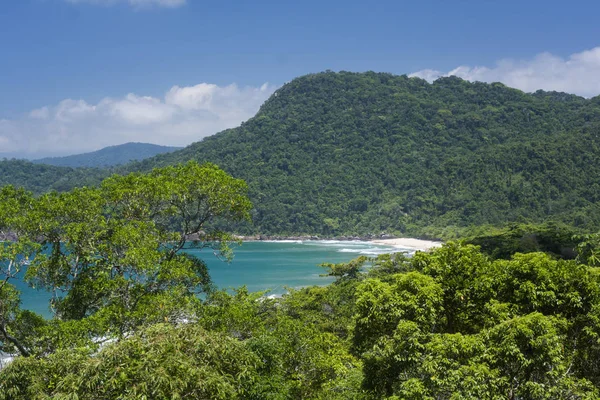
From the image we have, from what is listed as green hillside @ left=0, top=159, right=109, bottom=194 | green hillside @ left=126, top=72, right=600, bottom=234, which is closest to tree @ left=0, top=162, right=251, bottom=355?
green hillside @ left=126, top=72, right=600, bottom=234

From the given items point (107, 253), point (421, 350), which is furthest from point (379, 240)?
point (421, 350)

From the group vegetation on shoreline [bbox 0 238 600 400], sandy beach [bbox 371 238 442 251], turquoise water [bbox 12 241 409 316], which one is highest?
vegetation on shoreline [bbox 0 238 600 400]

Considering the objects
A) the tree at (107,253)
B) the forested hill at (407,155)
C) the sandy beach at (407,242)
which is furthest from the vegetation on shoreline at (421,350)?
the forested hill at (407,155)

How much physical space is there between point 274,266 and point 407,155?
64134mm

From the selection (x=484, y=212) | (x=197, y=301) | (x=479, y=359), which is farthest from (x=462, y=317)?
(x=484, y=212)

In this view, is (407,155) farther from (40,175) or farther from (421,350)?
(421,350)

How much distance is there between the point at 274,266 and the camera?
59906 mm

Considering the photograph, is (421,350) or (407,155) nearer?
(421,350)

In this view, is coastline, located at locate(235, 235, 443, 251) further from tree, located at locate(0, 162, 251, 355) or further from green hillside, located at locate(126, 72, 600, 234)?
tree, located at locate(0, 162, 251, 355)

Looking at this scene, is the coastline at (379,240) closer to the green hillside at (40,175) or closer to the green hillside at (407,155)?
the green hillside at (407,155)

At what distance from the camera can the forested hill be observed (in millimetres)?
84438

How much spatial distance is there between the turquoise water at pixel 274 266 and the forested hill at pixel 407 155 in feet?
42.3

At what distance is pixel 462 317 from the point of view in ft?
25.1

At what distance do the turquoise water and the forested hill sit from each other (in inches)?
508
